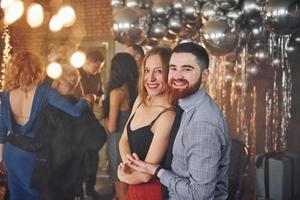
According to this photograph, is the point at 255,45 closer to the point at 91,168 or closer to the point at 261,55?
the point at 261,55

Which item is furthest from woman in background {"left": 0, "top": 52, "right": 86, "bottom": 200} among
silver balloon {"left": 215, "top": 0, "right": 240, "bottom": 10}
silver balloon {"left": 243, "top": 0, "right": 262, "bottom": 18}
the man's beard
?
silver balloon {"left": 243, "top": 0, "right": 262, "bottom": 18}

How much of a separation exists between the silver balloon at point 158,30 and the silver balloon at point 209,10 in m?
0.38

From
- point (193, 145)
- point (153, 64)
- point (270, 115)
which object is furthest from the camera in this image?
point (270, 115)

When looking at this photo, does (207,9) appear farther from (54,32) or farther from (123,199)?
(123,199)

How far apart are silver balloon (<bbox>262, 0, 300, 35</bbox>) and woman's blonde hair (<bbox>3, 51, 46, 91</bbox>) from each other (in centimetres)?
171

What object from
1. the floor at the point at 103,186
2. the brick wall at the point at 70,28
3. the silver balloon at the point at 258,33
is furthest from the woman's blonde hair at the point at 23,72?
the silver balloon at the point at 258,33

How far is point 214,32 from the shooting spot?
2773 mm

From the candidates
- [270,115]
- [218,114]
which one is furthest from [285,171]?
[218,114]

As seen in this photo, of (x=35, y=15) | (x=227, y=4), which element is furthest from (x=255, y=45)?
(x=35, y=15)

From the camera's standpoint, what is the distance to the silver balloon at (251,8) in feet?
9.69

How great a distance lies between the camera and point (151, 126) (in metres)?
2.24

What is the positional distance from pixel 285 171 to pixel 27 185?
79.9 inches

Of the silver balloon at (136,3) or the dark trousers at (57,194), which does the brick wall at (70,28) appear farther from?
the dark trousers at (57,194)

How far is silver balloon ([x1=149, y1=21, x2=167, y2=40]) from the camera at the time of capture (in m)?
3.33
